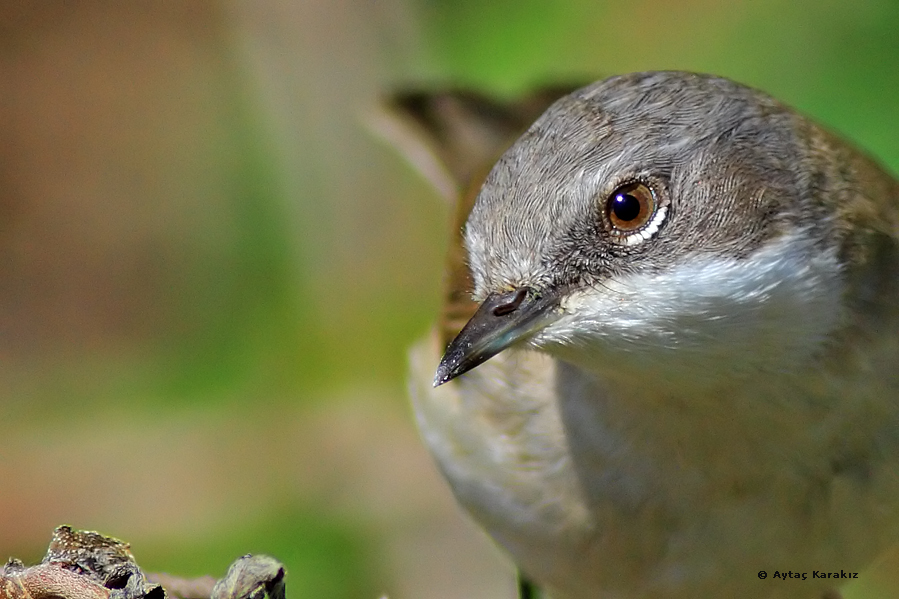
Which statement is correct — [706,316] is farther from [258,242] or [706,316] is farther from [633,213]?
[258,242]

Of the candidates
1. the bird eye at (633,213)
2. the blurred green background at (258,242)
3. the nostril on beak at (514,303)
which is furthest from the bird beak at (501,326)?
the blurred green background at (258,242)

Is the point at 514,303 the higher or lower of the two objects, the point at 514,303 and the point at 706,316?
the higher

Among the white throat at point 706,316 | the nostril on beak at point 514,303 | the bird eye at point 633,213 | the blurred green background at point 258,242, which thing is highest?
the blurred green background at point 258,242

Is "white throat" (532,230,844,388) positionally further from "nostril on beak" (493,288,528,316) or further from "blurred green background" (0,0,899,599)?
"blurred green background" (0,0,899,599)

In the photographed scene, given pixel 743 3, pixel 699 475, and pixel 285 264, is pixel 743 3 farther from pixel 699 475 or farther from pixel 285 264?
pixel 699 475

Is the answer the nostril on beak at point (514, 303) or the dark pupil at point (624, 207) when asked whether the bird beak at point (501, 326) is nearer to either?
the nostril on beak at point (514, 303)

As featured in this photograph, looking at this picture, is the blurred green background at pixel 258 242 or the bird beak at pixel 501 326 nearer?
the bird beak at pixel 501 326

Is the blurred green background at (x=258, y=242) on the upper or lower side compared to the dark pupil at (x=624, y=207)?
upper

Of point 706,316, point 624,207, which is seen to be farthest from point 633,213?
point 706,316
